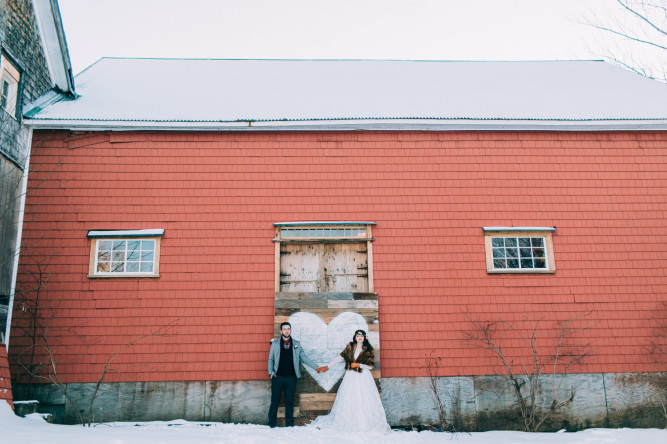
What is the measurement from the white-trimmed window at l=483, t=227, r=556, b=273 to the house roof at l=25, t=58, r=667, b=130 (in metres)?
1.91

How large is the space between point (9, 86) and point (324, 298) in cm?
634

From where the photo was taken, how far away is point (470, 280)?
9.52 m

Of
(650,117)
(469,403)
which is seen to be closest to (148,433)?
(469,403)

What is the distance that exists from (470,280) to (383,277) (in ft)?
4.91

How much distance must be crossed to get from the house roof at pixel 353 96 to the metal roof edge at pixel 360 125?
2cm

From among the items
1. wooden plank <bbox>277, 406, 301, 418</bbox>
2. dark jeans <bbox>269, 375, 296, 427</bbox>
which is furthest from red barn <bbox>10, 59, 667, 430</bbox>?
dark jeans <bbox>269, 375, 296, 427</bbox>

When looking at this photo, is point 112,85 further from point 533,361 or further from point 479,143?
point 533,361

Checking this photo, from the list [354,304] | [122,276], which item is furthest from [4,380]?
[354,304]

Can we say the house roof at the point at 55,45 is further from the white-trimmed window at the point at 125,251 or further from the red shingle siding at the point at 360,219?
the white-trimmed window at the point at 125,251

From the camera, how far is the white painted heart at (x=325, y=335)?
8930 millimetres

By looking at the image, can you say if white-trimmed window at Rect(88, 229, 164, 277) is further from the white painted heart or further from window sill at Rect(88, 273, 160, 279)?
the white painted heart

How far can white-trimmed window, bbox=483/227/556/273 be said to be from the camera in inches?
381

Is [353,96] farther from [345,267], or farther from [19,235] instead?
[19,235]

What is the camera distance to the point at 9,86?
9.30 m
